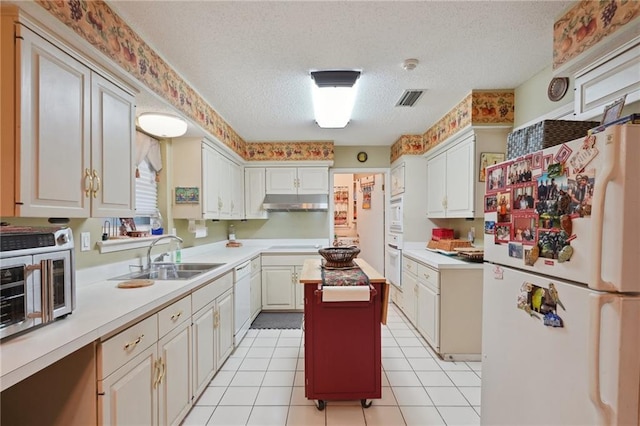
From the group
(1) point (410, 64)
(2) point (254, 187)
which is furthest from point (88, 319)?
(2) point (254, 187)

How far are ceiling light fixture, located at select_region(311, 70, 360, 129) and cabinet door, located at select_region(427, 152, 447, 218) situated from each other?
1.29 meters

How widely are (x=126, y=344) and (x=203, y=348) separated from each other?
2.93 ft

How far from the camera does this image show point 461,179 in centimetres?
298

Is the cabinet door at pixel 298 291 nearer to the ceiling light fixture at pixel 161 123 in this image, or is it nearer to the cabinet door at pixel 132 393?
the ceiling light fixture at pixel 161 123

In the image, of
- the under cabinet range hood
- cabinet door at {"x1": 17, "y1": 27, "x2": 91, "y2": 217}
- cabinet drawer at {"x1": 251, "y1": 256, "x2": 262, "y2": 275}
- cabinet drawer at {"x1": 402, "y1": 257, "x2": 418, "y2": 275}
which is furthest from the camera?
the under cabinet range hood

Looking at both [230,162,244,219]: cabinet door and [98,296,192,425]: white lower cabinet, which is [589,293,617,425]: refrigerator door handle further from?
[230,162,244,219]: cabinet door

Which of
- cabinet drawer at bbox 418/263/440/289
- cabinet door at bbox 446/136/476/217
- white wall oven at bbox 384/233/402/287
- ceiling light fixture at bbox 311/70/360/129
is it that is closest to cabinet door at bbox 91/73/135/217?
ceiling light fixture at bbox 311/70/360/129

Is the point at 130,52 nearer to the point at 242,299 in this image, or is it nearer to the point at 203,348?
the point at 203,348

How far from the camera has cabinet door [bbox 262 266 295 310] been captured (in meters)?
3.96

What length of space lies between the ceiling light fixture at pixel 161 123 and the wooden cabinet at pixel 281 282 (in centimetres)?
211

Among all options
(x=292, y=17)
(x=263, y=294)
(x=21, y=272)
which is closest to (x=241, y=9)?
(x=292, y=17)

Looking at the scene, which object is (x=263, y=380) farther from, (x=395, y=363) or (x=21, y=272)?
(x=21, y=272)

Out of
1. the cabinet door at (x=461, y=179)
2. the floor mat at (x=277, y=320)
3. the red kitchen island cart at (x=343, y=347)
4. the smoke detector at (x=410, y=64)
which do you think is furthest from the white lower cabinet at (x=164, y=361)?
the cabinet door at (x=461, y=179)

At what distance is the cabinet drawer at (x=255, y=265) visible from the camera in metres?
3.55
